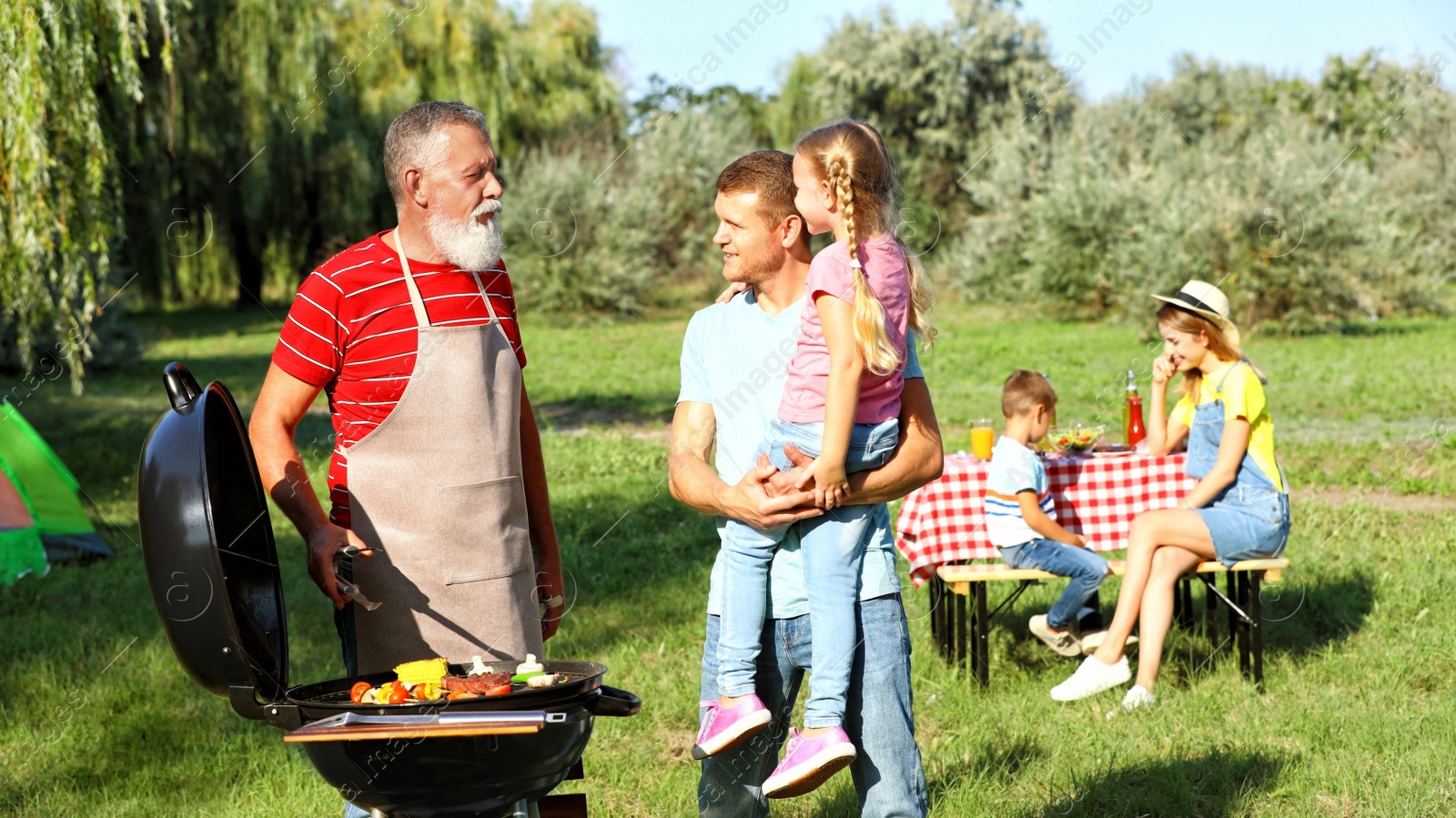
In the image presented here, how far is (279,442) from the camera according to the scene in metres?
2.99

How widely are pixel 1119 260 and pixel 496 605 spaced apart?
74.5ft

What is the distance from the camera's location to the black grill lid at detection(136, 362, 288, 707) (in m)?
2.29

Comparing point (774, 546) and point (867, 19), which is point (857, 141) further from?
point (867, 19)

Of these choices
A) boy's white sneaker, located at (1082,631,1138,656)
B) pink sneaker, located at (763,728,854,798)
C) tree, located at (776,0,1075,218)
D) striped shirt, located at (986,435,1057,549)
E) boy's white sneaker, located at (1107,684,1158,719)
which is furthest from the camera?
tree, located at (776,0,1075,218)

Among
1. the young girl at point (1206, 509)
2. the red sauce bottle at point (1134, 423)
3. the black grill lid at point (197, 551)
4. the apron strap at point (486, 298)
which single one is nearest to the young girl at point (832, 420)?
the apron strap at point (486, 298)

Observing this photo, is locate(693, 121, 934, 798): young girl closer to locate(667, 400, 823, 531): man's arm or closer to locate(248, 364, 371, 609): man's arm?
locate(667, 400, 823, 531): man's arm

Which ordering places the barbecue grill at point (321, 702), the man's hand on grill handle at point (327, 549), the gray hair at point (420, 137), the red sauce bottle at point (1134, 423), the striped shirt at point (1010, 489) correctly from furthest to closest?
1. the red sauce bottle at point (1134, 423)
2. the striped shirt at point (1010, 489)
3. the gray hair at point (420, 137)
4. the man's hand on grill handle at point (327, 549)
5. the barbecue grill at point (321, 702)

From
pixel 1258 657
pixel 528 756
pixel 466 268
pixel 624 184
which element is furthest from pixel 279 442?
pixel 624 184

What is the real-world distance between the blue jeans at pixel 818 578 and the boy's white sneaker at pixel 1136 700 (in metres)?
2.91

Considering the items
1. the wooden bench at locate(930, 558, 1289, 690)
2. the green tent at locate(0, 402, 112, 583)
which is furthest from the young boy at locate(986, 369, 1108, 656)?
the green tent at locate(0, 402, 112, 583)

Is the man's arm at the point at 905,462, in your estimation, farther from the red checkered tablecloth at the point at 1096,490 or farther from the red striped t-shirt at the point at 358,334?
the red checkered tablecloth at the point at 1096,490

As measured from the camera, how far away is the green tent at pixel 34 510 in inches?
334

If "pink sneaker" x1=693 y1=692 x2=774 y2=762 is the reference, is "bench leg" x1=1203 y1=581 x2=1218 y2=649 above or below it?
below

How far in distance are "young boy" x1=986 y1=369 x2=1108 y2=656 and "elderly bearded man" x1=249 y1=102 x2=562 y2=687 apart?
332 centimetres
